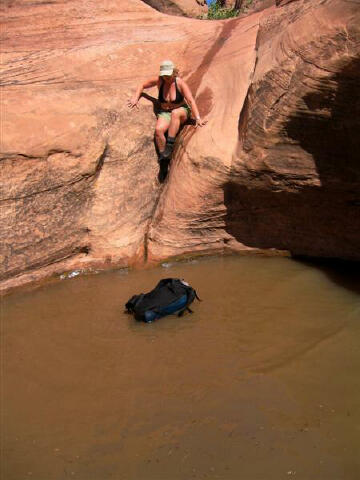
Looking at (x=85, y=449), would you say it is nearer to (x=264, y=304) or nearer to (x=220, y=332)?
(x=220, y=332)

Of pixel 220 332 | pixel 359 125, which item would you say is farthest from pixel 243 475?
pixel 359 125

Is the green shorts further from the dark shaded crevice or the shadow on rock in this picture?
the dark shaded crevice

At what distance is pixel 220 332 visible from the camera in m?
3.92

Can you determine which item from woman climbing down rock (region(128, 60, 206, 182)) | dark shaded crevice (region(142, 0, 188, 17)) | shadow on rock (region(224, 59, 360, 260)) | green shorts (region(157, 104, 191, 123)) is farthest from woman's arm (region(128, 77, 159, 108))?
dark shaded crevice (region(142, 0, 188, 17))

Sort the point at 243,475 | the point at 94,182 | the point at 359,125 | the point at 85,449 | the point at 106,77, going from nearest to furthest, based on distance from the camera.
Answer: the point at 243,475, the point at 85,449, the point at 359,125, the point at 94,182, the point at 106,77

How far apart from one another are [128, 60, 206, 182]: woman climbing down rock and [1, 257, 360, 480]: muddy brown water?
135cm

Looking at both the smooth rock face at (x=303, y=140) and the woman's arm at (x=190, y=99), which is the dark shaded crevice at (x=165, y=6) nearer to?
the woman's arm at (x=190, y=99)

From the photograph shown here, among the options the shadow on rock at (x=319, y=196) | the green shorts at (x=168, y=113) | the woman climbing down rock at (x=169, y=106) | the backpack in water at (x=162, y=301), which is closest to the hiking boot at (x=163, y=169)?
the woman climbing down rock at (x=169, y=106)

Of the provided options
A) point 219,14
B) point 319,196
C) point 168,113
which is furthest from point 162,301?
point 219,14

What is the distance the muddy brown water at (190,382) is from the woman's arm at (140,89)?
68.9 inches

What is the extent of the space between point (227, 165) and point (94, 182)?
4.07ft

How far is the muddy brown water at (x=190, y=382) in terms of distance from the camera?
110 inches

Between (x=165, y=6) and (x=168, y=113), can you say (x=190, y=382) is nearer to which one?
(x=168, y=113)

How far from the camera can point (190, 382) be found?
3.39 m
